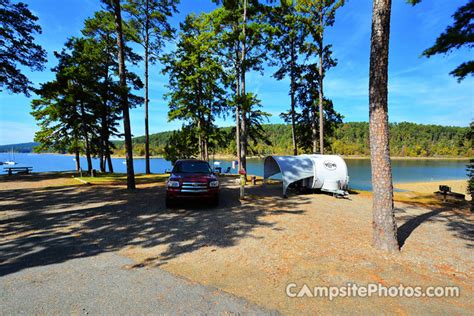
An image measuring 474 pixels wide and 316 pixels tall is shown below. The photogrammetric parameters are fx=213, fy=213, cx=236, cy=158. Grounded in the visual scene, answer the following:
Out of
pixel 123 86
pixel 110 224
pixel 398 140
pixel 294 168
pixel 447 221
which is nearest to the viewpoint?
pixel 110 224

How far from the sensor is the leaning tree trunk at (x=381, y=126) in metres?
4.52

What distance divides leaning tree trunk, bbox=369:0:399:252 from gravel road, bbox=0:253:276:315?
345 centimetres

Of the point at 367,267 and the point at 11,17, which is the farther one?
the point at 11,17

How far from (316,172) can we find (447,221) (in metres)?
5.43

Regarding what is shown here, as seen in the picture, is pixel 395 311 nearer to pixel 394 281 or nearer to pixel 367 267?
pixel 394 281

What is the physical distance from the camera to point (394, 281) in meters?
3.51

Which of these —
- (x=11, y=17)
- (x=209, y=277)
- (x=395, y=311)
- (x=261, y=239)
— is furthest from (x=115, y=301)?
(x=11, y=17)

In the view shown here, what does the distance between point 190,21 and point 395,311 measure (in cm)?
2451

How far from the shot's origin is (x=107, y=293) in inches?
122

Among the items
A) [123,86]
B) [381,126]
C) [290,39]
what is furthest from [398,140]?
[123,86]

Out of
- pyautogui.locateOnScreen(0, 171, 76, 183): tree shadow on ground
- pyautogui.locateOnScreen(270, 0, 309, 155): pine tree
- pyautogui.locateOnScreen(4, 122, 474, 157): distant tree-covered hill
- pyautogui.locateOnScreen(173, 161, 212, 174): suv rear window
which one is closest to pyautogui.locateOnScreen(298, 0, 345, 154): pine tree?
pyautogui.locateOnScreen(270, 0, 309, 155): pine tree

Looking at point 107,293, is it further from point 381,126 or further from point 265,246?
point 381,126

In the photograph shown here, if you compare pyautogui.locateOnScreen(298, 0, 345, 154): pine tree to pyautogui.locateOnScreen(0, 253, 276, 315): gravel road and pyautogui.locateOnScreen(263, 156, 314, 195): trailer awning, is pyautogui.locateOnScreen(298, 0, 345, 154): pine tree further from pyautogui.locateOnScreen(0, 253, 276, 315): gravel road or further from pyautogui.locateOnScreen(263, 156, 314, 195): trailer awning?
pyautogui.locateOnScreen(0, 253, 276, 315): gravel road

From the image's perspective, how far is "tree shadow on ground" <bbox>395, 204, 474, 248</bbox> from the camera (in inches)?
223
